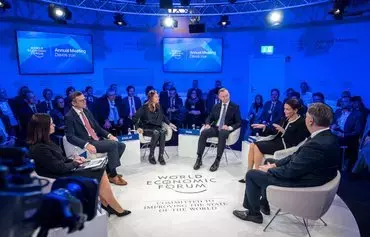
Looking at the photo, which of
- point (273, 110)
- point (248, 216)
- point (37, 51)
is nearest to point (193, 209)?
point (248, 216)

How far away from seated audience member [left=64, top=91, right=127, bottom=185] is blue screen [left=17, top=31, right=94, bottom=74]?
12.0 ft

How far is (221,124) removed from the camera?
559 cm

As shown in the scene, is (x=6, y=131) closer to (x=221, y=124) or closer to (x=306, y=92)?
(x=221, y=124)

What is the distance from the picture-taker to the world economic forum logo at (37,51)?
7.42 m

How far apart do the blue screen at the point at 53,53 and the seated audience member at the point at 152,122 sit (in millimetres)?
3350

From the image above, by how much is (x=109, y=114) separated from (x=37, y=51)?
242 cm

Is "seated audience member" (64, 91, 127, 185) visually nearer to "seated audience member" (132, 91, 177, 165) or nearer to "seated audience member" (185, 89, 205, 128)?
"seated audience member" (132, 91, 177, 165)

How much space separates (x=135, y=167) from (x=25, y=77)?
3981 mm

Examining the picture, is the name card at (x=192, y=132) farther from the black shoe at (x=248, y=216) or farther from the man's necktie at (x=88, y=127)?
the black shoe at (x=248, y=216)

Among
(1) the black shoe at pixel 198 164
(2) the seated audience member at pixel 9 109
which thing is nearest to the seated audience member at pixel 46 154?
(1) the black shoe at pixel 198 164

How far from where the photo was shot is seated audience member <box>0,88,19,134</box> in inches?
249

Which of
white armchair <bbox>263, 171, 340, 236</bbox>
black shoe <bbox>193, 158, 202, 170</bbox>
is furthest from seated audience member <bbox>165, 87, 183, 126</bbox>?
white armchair <bbox>263, 171, 340, 236</bbox>

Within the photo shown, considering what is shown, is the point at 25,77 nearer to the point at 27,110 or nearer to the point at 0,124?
the point at 27,110

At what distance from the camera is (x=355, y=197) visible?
4129mm
